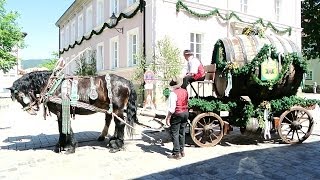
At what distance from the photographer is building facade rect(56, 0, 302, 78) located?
14.4 meters

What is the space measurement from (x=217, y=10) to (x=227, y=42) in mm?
8713

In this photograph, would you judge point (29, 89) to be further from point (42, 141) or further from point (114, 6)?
point (114, 6)

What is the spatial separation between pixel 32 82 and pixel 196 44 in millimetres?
10055

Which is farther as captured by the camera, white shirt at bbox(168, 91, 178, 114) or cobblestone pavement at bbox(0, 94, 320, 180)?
white shirt at bbox(168, 91, 178, 114)

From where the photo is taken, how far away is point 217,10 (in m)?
15.5

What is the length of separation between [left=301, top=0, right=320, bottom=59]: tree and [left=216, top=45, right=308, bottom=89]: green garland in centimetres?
2326

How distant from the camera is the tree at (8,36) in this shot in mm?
22656

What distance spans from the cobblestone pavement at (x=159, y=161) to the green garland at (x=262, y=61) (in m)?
1.45

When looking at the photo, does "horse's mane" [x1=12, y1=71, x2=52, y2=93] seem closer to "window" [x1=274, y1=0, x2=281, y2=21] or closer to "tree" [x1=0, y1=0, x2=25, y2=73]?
"window" [x1=274, y1=0, x2=281, y2=21]

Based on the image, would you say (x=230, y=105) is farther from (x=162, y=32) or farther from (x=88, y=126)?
(x=162, y=32)

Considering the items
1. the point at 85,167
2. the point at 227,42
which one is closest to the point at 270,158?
the point at 227,42

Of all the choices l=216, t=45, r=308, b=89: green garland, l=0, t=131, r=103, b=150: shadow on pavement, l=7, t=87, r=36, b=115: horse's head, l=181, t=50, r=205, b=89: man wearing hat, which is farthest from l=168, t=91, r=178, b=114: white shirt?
l=7, t=87, r=36, b=115: horse's head

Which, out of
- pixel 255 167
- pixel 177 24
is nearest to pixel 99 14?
pixel 177 24

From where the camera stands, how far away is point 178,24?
14.6 metres
